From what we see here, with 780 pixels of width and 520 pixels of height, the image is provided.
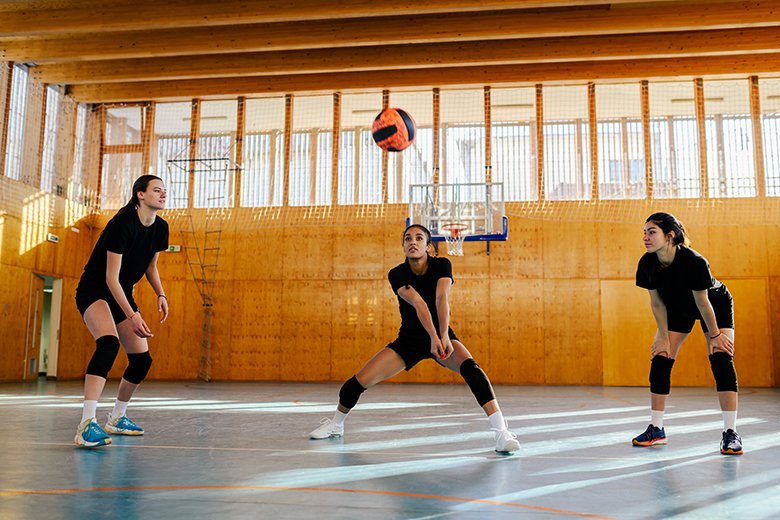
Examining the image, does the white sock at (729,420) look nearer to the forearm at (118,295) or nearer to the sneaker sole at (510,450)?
the sneaker sole at (510,450)

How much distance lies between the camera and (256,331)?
1548 centimetres

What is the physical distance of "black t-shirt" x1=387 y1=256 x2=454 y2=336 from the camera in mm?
4660

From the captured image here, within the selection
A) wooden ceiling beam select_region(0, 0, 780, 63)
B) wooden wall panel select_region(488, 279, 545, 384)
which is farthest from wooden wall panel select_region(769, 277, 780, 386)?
wooden ceiling beam select_region(0, 0, 780, 63)

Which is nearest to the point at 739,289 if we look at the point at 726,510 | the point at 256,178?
the point at 256,178

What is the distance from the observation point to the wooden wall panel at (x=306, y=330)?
15.1 meters

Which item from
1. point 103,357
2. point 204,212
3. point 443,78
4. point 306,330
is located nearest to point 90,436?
point 103,357

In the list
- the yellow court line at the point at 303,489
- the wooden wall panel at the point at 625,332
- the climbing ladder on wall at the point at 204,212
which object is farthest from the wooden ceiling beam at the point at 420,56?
the yellow court line at the point at 303,489

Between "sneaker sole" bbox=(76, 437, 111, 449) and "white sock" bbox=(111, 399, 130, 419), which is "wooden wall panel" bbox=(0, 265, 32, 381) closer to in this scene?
"white sock" bbox=(111, 399, 130, 419)

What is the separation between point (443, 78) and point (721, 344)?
12.1m

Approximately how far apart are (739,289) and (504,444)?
40.6ft

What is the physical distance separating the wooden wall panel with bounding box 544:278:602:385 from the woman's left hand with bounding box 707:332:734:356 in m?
10.1

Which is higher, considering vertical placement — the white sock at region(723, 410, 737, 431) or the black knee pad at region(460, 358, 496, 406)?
the black knee pad at region(460, 358, 496, 406)

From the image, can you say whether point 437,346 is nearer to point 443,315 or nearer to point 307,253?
point 443,315

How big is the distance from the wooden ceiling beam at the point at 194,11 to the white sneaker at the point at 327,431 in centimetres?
888
